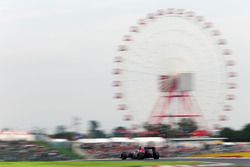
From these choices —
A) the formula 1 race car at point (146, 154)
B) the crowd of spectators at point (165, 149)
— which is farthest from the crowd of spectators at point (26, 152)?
the formula 1 race car at point (146, 154)

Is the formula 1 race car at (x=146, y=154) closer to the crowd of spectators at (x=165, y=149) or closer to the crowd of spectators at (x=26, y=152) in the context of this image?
the crowd of spectators at (x=26, y=152)

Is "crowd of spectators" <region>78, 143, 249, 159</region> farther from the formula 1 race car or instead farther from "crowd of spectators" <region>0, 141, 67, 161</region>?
the formula 1 race car

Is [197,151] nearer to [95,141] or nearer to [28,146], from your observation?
[95,141]

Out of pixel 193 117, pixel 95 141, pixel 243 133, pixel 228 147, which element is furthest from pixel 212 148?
pixel 243 133

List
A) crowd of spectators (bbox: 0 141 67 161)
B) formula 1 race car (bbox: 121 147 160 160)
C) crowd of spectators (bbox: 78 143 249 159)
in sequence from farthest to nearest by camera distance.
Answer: crowd of spectators (bbox: 78 143 249 159), crowd of spectators (bbox: 0 141 67 161), formula 1 race car (bbox: 121 147 160 160)

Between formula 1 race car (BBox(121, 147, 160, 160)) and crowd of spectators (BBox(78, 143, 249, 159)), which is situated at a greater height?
crowd of spectators (BBox(78, 143, 249, 159))

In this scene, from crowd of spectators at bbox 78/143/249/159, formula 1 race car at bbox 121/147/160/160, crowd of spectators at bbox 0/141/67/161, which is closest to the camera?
formula 1 race car at bbox 121/147/160/160

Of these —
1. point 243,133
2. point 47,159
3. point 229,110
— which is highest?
point 243,133

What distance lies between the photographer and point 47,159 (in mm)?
72688

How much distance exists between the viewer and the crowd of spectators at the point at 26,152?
234ft

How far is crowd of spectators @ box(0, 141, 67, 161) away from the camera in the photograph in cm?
7138

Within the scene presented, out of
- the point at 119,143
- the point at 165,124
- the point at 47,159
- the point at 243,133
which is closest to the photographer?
the point at 47,159

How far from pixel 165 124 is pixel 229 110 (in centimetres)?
792

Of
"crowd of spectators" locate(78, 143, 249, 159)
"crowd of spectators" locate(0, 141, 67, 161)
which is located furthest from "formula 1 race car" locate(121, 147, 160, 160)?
"crowd of spectators" locate(78, 143, 249, 159)
